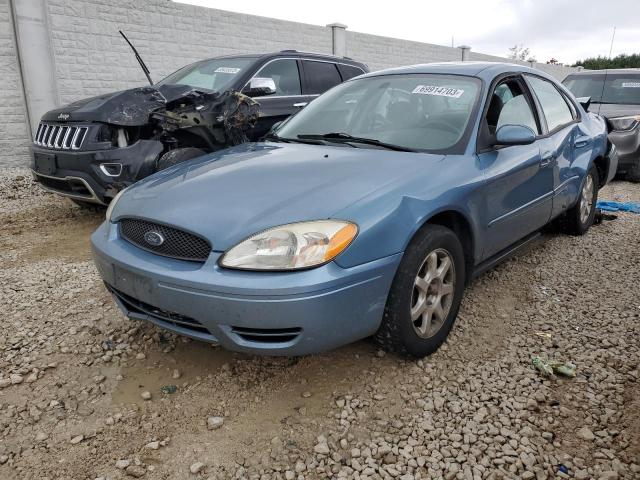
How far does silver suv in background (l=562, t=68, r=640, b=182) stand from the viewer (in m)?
7.41

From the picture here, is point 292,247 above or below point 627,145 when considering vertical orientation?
above

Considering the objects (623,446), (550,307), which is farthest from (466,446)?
(550,307)

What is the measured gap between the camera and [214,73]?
563 cm

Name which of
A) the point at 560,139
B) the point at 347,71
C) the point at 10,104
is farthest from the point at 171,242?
the point at 10,104

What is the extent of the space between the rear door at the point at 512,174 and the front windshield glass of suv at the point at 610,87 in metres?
5.69

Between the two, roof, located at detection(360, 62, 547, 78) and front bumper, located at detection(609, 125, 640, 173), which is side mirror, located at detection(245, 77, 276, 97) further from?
front bumper, located at detection(609, 125, 640, 173)

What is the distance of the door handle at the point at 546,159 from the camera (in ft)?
11.8

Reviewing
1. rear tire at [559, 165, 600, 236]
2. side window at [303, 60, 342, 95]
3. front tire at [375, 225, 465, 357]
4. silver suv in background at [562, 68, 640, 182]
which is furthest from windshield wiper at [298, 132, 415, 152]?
silver suv in background at [562, 68, 640, 182]

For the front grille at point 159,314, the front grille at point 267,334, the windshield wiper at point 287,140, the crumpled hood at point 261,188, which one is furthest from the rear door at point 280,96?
the front grille at point 267,334

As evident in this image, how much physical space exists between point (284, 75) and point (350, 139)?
3037mm

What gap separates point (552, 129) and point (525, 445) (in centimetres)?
264

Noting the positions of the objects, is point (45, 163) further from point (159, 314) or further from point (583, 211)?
point (583, 211)

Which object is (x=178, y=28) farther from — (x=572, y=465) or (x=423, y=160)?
(x=572, y=465)

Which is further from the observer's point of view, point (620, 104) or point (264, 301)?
point (620, 104)
